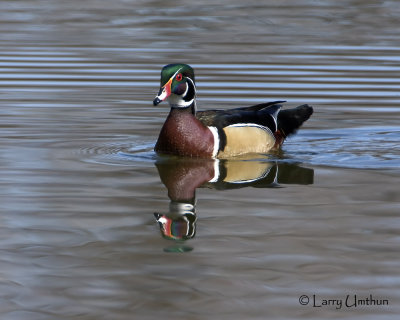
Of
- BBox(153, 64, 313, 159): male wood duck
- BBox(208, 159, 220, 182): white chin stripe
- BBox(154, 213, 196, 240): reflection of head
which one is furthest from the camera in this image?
BBox(153, 64, 313, 159): male wood duck

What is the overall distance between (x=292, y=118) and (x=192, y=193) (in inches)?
117


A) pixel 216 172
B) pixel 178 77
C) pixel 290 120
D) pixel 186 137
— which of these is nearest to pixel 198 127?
pixel 186 137

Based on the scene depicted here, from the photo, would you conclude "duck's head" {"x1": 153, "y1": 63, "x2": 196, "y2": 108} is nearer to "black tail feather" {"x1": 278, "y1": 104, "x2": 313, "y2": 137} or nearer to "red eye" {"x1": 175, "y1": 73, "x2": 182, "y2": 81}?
"red eye" {"x1": 175, "y1": 73, "x2": 182, "y2": 81}

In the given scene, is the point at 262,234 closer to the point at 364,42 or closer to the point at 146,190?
the point at 146,190

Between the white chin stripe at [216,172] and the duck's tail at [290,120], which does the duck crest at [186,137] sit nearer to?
the white chin stripe at [216,172]

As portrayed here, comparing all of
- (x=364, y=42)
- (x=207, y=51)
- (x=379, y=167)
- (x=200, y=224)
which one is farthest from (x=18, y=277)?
(x=364, y=42)

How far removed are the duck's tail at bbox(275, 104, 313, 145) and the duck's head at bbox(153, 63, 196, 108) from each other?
4.13 ft

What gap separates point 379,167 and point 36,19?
14721 mm

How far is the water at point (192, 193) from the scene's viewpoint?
563cm

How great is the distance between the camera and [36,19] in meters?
23.0

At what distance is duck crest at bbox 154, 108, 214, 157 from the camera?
977cm

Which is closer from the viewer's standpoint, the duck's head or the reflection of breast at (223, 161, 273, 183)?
the reflection of breast at (223, 161, 273, 183)

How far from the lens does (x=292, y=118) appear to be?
11031mm

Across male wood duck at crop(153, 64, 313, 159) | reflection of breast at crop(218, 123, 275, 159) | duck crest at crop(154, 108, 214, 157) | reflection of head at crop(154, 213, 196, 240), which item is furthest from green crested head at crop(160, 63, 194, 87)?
reflection of head at crop(154, 213, 196, 240)
